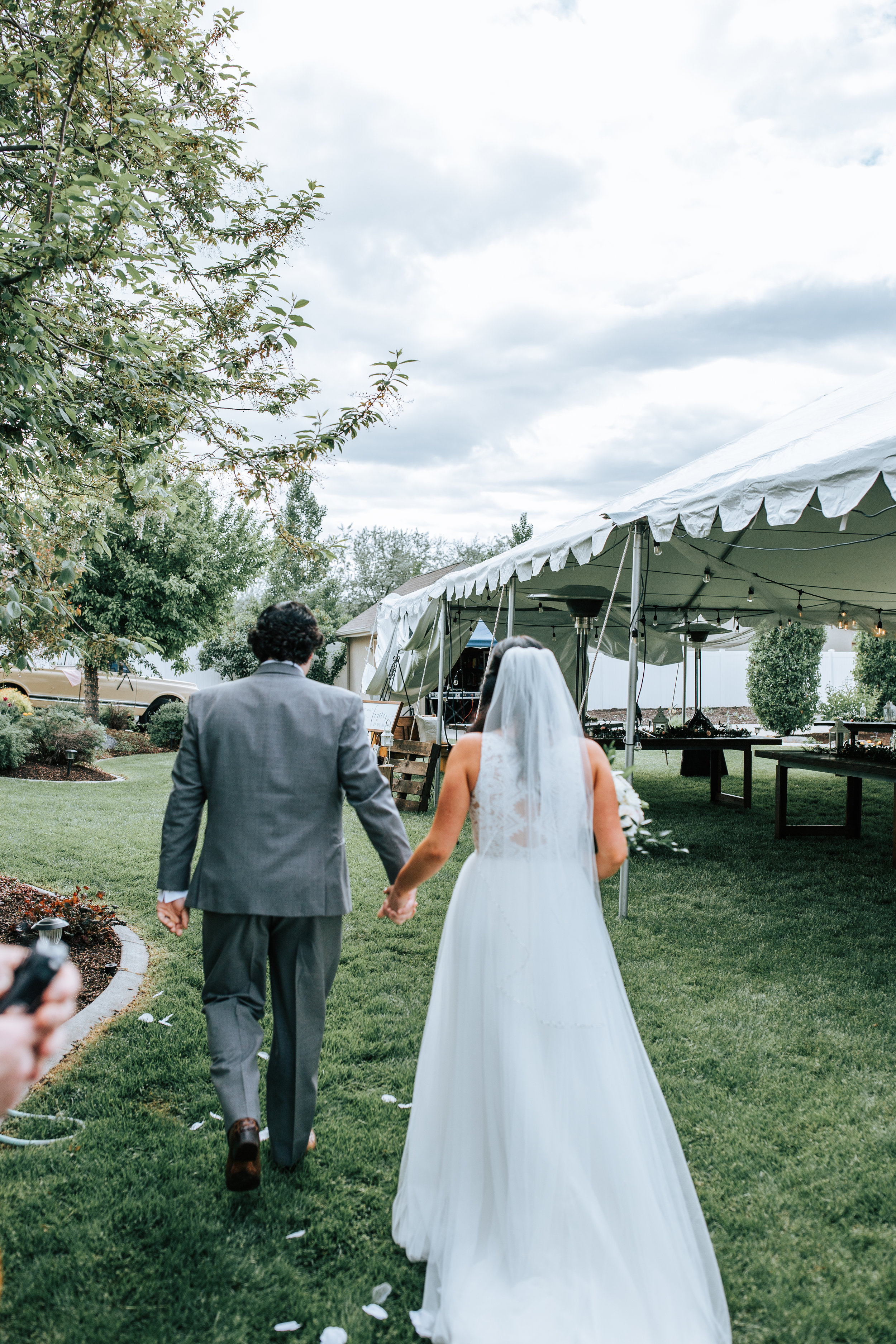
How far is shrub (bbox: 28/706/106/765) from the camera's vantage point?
12680mm

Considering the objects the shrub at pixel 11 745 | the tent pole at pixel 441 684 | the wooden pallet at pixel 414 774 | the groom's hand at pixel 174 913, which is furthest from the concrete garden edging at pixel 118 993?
the shrub at pixel 11 745

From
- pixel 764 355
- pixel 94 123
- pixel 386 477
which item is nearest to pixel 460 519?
pixel 386 477

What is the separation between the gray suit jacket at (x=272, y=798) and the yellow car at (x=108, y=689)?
51.2ft

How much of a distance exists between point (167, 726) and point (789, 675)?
44.2 ft

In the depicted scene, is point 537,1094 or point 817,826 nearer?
point 537,1094

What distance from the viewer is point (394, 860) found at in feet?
8.57

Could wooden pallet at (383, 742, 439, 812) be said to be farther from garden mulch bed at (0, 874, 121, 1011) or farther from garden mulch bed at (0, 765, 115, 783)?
garden mulch bed at (0, 874, 121, 1011)

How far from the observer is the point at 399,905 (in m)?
2.59

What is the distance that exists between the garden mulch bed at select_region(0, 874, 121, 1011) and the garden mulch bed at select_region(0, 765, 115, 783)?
646 cm

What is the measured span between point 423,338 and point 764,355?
11600 mm

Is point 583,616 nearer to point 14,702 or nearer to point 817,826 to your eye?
point 817,826

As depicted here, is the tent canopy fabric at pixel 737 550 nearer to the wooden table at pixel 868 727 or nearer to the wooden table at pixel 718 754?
the wooden table at pixel 868 727

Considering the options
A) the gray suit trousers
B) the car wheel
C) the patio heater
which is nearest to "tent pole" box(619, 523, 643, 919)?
the gray suit trousers

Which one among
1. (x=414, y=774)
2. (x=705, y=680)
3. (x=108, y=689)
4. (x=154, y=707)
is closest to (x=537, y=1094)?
(x=414, y=774)
